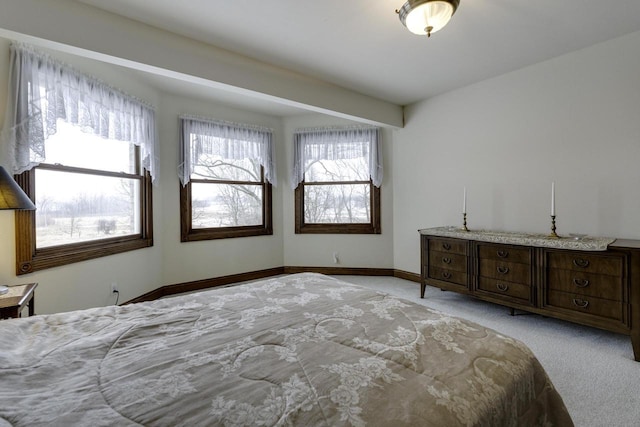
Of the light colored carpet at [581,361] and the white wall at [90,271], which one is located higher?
the white wall at [90,271]

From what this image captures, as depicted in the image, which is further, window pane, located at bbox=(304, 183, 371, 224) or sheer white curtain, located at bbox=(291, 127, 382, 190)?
window pane, located at bbox=(304, 183, 371, 224)

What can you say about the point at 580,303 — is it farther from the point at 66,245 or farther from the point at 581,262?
the point at 66,245

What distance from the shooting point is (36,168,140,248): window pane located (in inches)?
94.1

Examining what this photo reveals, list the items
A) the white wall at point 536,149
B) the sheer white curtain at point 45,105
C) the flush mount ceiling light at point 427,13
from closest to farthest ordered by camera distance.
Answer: the flush mount ceiling light at point 427,13 < the sheer white curtain at point 45,105 < the white wall at point 536,149

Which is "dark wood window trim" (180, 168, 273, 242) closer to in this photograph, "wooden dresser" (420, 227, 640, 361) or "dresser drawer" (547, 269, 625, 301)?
"wooden dresser" (420, 227, 640, 361)

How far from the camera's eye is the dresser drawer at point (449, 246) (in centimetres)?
306

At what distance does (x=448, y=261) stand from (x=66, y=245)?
3680 millimetres

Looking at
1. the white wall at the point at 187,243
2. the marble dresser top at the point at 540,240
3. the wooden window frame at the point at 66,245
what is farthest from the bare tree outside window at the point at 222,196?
the marble dresser top at the point at 540,240

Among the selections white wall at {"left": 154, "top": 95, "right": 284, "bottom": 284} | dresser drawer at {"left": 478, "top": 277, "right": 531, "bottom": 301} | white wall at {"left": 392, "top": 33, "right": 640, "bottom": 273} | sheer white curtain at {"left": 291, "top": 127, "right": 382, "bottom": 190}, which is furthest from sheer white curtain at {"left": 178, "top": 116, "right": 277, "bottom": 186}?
dresser drawer at {"left": 478, "top": 277, "right": 531, "bottom": 301}

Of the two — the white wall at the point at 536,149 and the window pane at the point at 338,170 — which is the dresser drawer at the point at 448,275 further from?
the window pane at the point at 338,170

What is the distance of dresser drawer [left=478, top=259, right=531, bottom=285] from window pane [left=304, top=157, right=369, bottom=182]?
2.10 m

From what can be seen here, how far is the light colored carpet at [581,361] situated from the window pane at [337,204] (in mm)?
1740

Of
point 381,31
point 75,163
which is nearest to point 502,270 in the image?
point 381,31

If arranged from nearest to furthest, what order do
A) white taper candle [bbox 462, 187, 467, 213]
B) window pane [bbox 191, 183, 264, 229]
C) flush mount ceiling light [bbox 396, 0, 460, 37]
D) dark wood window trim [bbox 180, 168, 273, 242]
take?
flush mount ceiling light [bbox 396, 0, 460, 37]
white taper candle [bbox 462, 187, 467, 213]
dark wood window trim [bbox 180, 168, 273, 242]
window pane [bbox 191, 183, 264, 229]
